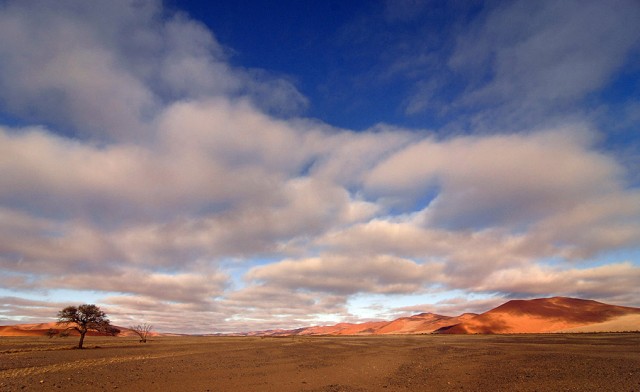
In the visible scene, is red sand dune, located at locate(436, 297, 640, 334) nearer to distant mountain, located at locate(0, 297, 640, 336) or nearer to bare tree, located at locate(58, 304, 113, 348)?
distant mountain, located at locate(0, 297, 640, 336)

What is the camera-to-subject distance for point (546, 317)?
148250mm

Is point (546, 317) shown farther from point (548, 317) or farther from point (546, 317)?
point (548, 317)

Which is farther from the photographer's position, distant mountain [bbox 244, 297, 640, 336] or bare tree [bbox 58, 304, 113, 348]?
distant mountain [bbox 244, 297, 640, 336]

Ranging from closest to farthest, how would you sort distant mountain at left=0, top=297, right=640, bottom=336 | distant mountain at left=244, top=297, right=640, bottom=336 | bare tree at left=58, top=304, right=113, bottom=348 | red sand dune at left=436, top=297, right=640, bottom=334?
bare tree at left=58, top=304, right=113, bottom=348, distant mountain at left=244, top=297, right=640, bottom=336, distant mountain at left=0, top=297, right=640, bottom=336, red sand dune at left=436, top=297, right=640, bottom=334

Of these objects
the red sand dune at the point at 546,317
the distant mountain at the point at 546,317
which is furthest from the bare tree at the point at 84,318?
the red sand dune at the point at 546,317

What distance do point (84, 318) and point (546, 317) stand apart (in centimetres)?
16795

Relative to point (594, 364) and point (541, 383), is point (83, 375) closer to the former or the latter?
point (541, 383)

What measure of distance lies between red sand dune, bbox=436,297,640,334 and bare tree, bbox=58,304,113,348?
13326 cm

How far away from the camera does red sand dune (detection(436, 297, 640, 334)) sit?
129m

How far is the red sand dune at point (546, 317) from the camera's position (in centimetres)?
12875

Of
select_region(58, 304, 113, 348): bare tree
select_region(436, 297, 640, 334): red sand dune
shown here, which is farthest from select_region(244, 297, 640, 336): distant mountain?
select_region(58, 304, 113, 348): bare tree

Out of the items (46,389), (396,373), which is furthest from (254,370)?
(46,389)

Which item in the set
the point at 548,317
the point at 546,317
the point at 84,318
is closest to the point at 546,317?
the point at 546,317

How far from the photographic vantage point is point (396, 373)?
72.0 ft
